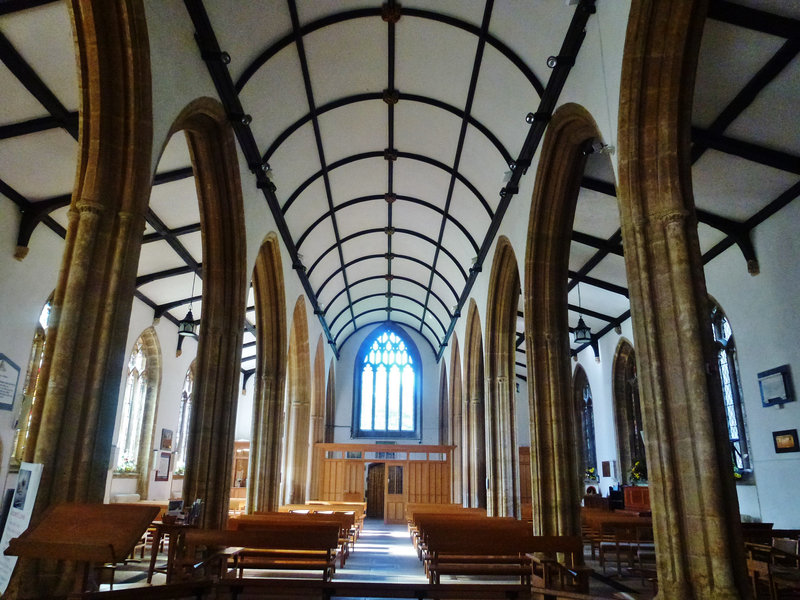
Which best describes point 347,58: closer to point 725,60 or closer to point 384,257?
point 725,60

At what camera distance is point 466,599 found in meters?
4.62

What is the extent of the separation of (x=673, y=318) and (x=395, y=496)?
14.8 m

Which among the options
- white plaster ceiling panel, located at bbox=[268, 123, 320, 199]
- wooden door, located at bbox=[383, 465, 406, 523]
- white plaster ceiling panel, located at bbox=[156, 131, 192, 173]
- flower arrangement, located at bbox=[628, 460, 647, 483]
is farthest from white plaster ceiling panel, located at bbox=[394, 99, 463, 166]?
wooden door, located at bbox=[383, 465, 406, 523]

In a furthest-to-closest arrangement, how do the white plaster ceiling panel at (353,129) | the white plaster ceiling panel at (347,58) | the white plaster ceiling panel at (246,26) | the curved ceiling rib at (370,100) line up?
1. the white plaster ceiling panel at (353,129)
2. the curved ceiling rib at (370,100)
3. the white plaster ceiling panel at (347,58)
4. the white plaster ceiling panel at (246,26)

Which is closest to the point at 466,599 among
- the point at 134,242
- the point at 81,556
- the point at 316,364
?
the point at 81,556

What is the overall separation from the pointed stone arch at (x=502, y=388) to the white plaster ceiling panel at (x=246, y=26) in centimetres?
563

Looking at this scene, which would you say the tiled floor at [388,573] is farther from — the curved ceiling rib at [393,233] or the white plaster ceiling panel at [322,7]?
the white plaster ceiling panel at [322,7]

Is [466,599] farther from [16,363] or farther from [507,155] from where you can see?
[16,363]

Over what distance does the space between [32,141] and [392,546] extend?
30.1 feet

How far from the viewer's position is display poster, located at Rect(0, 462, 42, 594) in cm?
376

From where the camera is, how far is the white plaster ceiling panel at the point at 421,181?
452 inches

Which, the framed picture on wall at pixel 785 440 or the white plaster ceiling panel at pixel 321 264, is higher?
the white plaster ceiling panel at pixel 321 264

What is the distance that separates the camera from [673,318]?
476cm

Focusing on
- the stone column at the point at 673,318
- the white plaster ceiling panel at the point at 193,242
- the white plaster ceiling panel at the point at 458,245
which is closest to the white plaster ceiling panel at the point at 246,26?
the stone column at the point at 673,318
